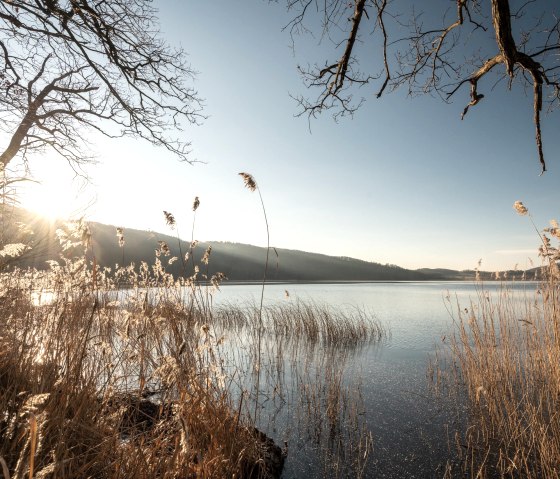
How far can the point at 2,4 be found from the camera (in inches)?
184

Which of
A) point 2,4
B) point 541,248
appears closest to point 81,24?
point 2,4

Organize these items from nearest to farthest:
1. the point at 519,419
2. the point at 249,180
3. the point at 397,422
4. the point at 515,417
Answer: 1. the point at 249,180
2. the point at 515,417
3. the point at 519,419
4. the point at 397,422

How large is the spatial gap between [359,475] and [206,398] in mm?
1971

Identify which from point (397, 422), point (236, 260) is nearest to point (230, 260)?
point (236, 260)

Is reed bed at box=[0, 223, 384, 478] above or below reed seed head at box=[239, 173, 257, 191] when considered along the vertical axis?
below

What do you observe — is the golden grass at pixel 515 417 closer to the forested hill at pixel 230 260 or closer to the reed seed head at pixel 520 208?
the reed seed head at pixel 520 208

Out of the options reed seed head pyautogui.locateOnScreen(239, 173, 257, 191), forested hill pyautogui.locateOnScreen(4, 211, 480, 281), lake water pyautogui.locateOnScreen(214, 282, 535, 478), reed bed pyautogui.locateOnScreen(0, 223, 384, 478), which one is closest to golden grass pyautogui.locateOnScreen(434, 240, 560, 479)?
lake water pyautogui.locateOnScreen(214, 282, 535, 478)

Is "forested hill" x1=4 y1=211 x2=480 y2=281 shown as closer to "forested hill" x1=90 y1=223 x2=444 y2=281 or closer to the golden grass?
"forested hill" x1=90 y1=223 x2=444 y2=281

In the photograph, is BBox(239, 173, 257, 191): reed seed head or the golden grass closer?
BBox(239, 173, 257, 191): reed seed head

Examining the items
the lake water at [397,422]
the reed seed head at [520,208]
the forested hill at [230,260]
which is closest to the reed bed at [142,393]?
the lake water at [397,422]

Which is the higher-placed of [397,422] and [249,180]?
[249,180]

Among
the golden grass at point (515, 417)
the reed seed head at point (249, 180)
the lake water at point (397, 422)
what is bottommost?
the lake water at point (397, 422)

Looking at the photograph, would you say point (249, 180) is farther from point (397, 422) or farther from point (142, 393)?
point (397, 422)

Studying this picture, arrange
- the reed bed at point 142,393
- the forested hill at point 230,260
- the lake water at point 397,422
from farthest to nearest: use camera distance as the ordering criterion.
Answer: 1. the forested hill at point 230,260
2. the lake water at point 397,422
3. the reed bed at point 142,393
